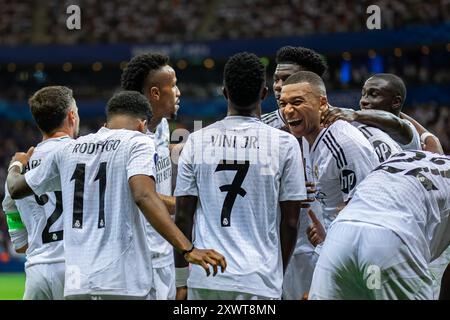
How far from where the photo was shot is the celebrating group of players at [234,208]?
5.09 metres

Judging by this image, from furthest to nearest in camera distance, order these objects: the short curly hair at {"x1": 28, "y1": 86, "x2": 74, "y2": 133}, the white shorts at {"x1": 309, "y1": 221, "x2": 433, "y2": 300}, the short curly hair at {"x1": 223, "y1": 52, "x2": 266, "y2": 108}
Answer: the short curly hair at {"x1": 28, "y1": 86, "x2": 74, "y2": 133}
the short curly hair at {"x1": 223, "y1": 52, "x2": 266, "y2": 108}
the white shorts at {"x1": 309, "y1": 221, "x2": 433, "y2": 300}

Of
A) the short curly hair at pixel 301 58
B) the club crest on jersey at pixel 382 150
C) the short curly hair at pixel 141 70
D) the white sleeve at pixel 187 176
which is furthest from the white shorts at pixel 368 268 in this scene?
the short curly hair at pixel 141 70

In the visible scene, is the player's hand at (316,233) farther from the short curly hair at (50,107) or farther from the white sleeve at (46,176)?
the short curly hair at (50,107)

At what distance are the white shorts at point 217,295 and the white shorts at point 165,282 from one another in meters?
1.00

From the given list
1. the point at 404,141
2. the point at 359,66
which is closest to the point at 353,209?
the point at 404,141

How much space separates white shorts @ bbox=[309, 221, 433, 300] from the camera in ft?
16.4

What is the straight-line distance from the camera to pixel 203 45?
3450 cm

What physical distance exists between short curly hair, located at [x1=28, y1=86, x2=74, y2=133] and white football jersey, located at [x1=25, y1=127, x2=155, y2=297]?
851mm

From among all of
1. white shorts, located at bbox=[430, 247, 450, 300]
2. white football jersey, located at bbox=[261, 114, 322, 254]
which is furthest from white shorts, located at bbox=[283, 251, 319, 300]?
white shorts, located at bbox=[430, 247, 450, 300]

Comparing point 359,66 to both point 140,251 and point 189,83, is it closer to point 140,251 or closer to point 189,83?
point 189,83

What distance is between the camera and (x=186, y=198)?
541 cm

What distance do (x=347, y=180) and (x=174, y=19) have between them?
30.4 meters

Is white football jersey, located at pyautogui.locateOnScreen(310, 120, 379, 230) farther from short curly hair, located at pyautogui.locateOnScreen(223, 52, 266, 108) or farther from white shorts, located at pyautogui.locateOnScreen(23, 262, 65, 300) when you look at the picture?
white shorts, located at pyautogui.locateOnScreen(23, 262, 65, 300)
